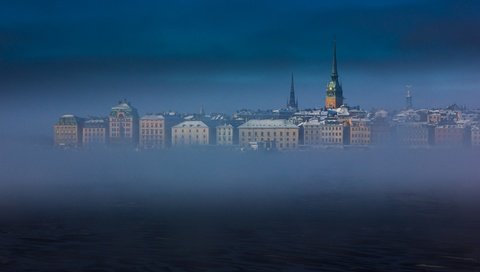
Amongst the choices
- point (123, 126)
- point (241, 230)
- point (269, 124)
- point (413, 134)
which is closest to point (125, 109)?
point (123, 126)

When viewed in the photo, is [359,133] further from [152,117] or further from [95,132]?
[95,132]

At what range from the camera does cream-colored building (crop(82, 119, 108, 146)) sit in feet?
201

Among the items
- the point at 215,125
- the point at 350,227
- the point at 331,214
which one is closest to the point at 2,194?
the point at 331,214

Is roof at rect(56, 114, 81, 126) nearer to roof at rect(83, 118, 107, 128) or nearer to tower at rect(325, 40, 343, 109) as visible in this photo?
roof at rect(83, 118, 107, 128)

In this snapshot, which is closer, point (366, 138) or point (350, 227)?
point (350, 227)

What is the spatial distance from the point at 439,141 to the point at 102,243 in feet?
166

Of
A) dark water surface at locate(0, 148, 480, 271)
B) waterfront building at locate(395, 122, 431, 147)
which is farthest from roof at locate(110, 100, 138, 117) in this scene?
dark water surface at locate(0, 148, 480, 271)

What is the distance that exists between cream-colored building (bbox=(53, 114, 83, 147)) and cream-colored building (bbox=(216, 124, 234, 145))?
11.4 metres

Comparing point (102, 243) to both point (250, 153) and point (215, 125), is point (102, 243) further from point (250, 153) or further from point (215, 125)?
point (215, 125)

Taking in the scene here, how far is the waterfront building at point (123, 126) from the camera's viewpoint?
60.1 meters

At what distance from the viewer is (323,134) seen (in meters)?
57.8

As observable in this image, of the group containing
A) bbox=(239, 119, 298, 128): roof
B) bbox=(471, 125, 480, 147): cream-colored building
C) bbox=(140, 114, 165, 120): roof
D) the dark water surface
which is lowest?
the dark water surface

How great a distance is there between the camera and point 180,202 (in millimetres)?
14773

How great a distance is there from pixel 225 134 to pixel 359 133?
976cm
